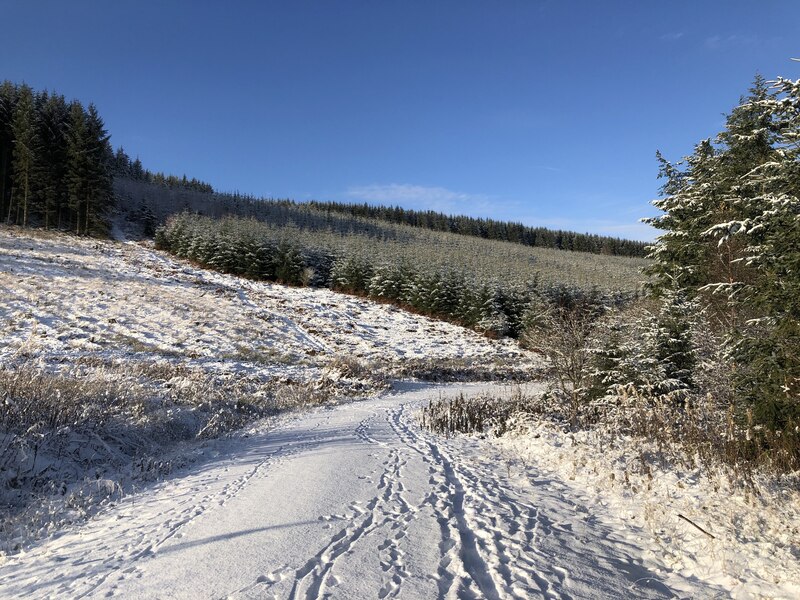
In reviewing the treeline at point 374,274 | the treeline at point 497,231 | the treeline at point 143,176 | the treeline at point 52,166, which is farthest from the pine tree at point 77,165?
the treeline at point 497,231

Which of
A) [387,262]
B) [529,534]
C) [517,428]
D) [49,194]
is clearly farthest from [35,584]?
[49,194]

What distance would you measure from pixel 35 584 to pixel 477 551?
3804 millimetres

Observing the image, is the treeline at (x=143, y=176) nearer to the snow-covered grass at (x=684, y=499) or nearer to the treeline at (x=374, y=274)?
the treeline at (x=374, y=274)

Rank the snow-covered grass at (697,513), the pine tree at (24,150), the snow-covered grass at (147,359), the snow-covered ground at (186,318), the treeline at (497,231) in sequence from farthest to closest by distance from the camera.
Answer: the treeline at (497,231) < the pine tree at (24,150) < the snow-covered ground at (186,318) < the snow-covered grass at (147,359) < the snow-covered grass at (697,513)

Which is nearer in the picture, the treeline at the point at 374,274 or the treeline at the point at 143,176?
the treeline at the point at 374,274

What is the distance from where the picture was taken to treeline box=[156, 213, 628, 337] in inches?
2007

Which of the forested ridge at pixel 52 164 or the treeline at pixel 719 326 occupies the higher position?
the forested ridge at pixel 52 164

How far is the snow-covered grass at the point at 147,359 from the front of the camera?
666cm

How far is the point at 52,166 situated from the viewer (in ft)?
161

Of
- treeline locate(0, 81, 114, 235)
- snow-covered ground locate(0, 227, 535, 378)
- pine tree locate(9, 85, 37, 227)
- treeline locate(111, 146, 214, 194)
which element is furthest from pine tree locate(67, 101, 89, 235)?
treeline locate(111, 146, 214, 194)

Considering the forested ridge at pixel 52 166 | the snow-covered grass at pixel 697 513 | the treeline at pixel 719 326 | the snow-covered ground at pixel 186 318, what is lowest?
the snow-covered ground at pixel 186 318

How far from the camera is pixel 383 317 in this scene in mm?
45500

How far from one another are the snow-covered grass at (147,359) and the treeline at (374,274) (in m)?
3.71

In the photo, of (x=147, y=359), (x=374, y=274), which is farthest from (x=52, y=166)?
(x=147, y=359)
